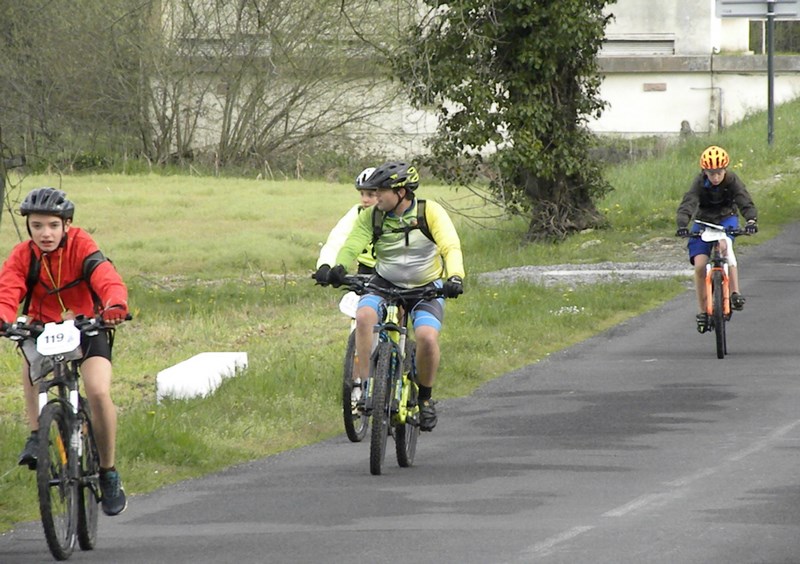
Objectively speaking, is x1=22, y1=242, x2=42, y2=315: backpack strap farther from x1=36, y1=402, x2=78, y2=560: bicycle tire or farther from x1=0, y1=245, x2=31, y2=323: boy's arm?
x1=36, y1=402, x2=78, y2=560: bicycle tire

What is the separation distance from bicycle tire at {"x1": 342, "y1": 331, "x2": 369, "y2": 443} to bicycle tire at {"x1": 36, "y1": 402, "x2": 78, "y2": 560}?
3.41 meters

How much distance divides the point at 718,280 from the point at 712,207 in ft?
3.05

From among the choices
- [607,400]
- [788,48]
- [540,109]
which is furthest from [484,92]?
[788,48]

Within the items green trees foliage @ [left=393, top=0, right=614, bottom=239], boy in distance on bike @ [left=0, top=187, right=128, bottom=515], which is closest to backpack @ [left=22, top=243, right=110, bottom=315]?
boy in distance on bike @ [left=0, top=187, right=128, bottom=515]

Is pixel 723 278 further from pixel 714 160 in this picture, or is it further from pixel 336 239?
pixel 336 239

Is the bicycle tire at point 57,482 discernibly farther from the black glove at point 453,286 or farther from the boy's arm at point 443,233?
the boy's arm at point 443,233

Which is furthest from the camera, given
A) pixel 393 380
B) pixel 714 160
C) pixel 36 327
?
pixel 714 160

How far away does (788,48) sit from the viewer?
201 ft

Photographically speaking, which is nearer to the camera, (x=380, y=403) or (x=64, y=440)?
(x=64, y=440)

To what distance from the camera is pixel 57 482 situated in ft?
26.0

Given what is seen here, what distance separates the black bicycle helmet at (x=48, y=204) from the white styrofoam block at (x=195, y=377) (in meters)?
4.83

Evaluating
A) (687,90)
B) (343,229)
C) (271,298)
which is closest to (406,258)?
(343,229)

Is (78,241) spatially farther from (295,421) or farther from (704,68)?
(704,68)

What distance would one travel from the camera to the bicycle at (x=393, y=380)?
33.1 feet
